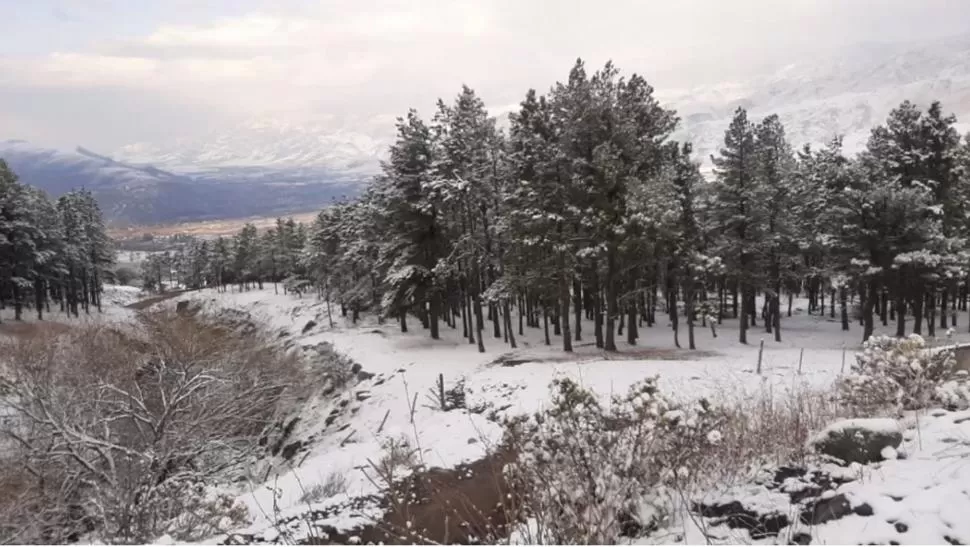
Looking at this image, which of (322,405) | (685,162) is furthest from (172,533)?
(685,162)

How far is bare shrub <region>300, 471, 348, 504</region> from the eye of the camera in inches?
414

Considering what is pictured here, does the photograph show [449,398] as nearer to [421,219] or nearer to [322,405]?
[322,405]

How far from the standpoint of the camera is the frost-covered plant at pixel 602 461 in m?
4.61

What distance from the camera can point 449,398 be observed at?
20.3m

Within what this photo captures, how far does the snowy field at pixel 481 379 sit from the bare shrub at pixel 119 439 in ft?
4.76

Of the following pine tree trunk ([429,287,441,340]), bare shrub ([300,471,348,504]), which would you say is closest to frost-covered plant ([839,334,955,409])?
bare shrub ([300,471,348,504])

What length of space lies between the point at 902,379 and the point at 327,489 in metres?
10.5

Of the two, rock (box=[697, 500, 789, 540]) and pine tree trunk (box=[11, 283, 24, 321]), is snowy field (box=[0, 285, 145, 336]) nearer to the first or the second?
pine tree trunk (box=[11, 283, 24, 321])

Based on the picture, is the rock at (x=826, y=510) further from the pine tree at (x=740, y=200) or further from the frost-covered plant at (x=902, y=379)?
the pine tree at (x=740, y=200)

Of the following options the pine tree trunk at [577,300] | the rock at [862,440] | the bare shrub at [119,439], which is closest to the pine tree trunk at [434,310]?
the pine tree trunk at [577,300]

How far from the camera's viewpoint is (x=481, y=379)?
2186 cm

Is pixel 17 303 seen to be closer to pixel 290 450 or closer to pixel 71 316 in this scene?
pixel 71 316

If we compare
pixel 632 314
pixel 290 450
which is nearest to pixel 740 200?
pixel 632 314

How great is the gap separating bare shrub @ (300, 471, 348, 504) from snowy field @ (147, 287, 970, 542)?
19cm
